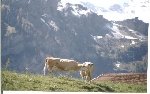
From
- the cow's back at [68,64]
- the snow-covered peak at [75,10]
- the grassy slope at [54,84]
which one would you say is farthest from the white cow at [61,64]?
Answer: the snow-covered peak at [75,10]

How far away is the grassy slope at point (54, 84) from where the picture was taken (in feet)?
17.6

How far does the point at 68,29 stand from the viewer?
559 centimetres

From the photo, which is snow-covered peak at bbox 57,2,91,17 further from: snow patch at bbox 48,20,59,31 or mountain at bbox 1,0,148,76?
snow patch at bbox 48,20,59,31

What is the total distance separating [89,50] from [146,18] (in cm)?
84

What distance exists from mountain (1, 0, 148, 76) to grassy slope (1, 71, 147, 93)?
0.12m

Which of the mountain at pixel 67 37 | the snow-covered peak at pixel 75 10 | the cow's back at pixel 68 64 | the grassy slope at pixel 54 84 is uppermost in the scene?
the snow-covered peak at pixel 75 10

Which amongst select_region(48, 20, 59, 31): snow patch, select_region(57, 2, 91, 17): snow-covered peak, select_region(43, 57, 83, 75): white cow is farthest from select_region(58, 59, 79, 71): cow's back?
select_region(57, 2, 91, 17): snow-covered peak

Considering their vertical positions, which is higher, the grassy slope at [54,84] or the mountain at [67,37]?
the mountain at [67,37]

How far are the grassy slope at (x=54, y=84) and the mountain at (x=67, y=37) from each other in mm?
116

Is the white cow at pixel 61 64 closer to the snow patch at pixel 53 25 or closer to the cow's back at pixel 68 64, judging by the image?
the cow's back at pixel 68 64

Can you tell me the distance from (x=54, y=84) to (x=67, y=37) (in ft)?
2.01

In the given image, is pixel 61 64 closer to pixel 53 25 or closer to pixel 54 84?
pixel 54 84

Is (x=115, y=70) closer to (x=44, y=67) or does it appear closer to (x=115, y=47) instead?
(x=115, y=47)

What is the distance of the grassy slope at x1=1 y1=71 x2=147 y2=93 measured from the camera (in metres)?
5.38
